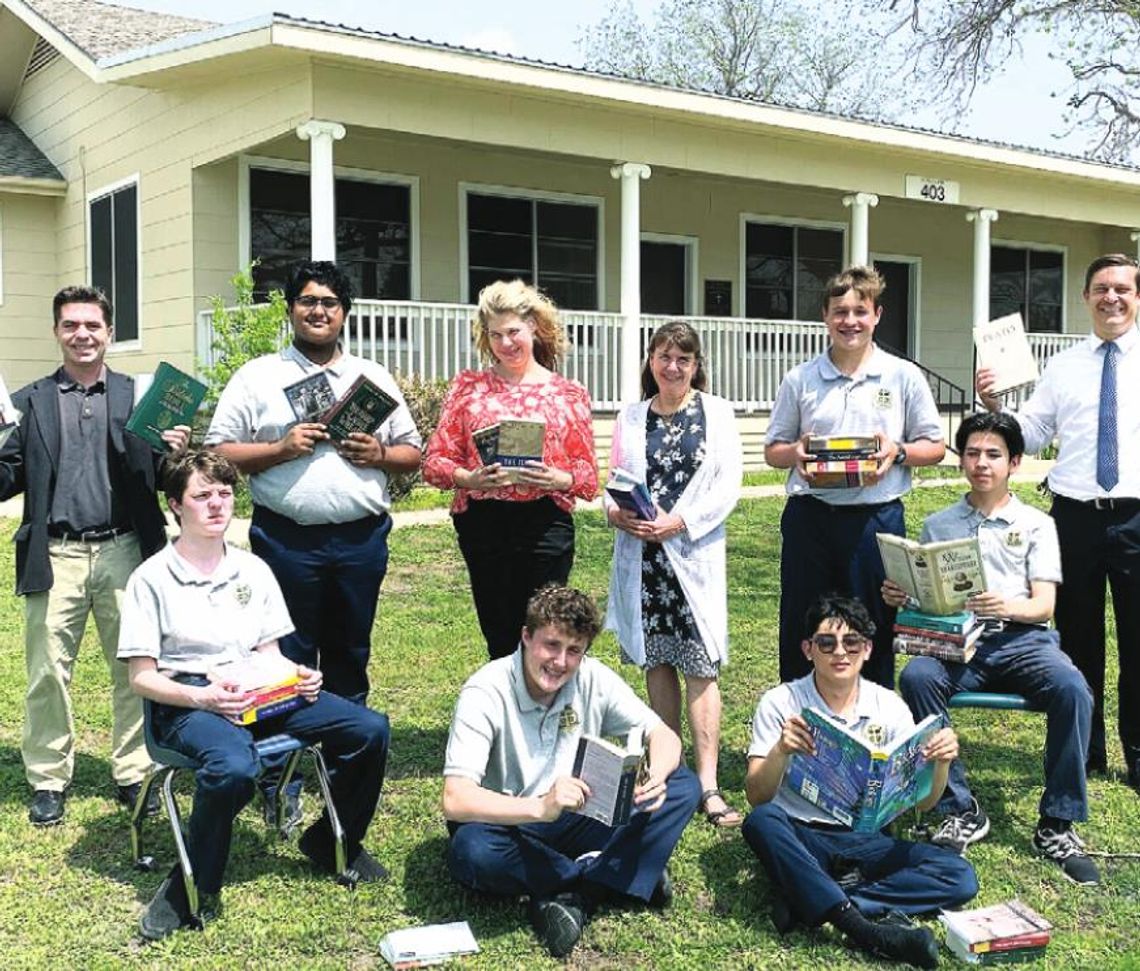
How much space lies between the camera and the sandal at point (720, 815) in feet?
14.6

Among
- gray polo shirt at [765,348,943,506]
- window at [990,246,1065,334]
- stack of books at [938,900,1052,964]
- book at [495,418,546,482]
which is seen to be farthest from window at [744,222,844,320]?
stack of books at [938,900,1052,964]

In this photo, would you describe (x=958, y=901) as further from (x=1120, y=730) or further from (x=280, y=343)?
(x=280, y=343)

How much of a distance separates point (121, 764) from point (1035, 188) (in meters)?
15.3

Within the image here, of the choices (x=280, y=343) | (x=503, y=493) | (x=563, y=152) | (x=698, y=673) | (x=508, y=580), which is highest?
(x=563, y=152)

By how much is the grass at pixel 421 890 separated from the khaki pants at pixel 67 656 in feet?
0.60

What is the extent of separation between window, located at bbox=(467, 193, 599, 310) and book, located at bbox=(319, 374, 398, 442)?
9413mm

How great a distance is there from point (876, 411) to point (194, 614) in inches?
99.6

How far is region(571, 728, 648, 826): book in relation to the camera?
3408 mm

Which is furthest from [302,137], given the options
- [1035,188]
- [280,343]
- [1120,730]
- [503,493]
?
[1035,188]

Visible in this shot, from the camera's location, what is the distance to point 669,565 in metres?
4.57

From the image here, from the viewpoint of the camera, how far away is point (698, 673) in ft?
15.0

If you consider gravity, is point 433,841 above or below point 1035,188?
below

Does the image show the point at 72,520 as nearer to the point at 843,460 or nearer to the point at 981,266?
the point at 843,460

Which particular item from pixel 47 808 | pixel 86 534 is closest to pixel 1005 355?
pixel 86 534
